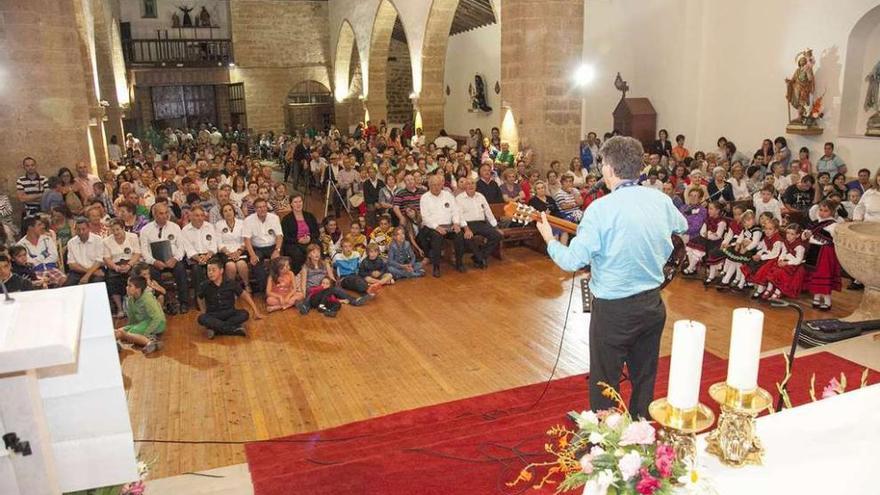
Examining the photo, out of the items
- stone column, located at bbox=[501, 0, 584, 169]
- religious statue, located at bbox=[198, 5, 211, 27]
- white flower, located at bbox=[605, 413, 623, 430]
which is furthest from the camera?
religious statue, located at bbox=[198, 5, 211, 27]

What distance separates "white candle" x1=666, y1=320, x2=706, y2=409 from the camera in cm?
138

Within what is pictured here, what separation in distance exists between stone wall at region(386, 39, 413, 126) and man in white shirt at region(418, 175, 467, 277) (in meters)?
16.1

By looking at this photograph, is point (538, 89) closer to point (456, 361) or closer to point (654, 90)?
point (654, 90)

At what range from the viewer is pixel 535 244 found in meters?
8.82

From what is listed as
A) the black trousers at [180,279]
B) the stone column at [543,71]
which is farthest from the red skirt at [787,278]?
the black trousers at [180,279]

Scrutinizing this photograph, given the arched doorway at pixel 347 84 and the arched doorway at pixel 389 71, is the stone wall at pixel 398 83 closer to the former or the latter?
the arched doorway at pixel 389 71

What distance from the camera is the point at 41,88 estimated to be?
366 inches

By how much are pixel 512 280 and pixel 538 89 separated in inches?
166

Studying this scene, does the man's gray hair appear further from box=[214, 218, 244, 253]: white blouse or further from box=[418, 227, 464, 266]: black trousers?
box=[214, 218, 244, 253]: white blouse

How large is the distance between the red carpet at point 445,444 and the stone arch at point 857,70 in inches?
247

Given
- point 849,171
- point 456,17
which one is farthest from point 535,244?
point 456,17

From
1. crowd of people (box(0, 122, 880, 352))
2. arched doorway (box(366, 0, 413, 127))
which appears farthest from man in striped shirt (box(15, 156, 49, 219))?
arched doorway (box(366, 0, 413, 127))

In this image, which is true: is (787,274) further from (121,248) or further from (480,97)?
(480,97)

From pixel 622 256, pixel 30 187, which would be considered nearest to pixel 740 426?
pixel 622 256
